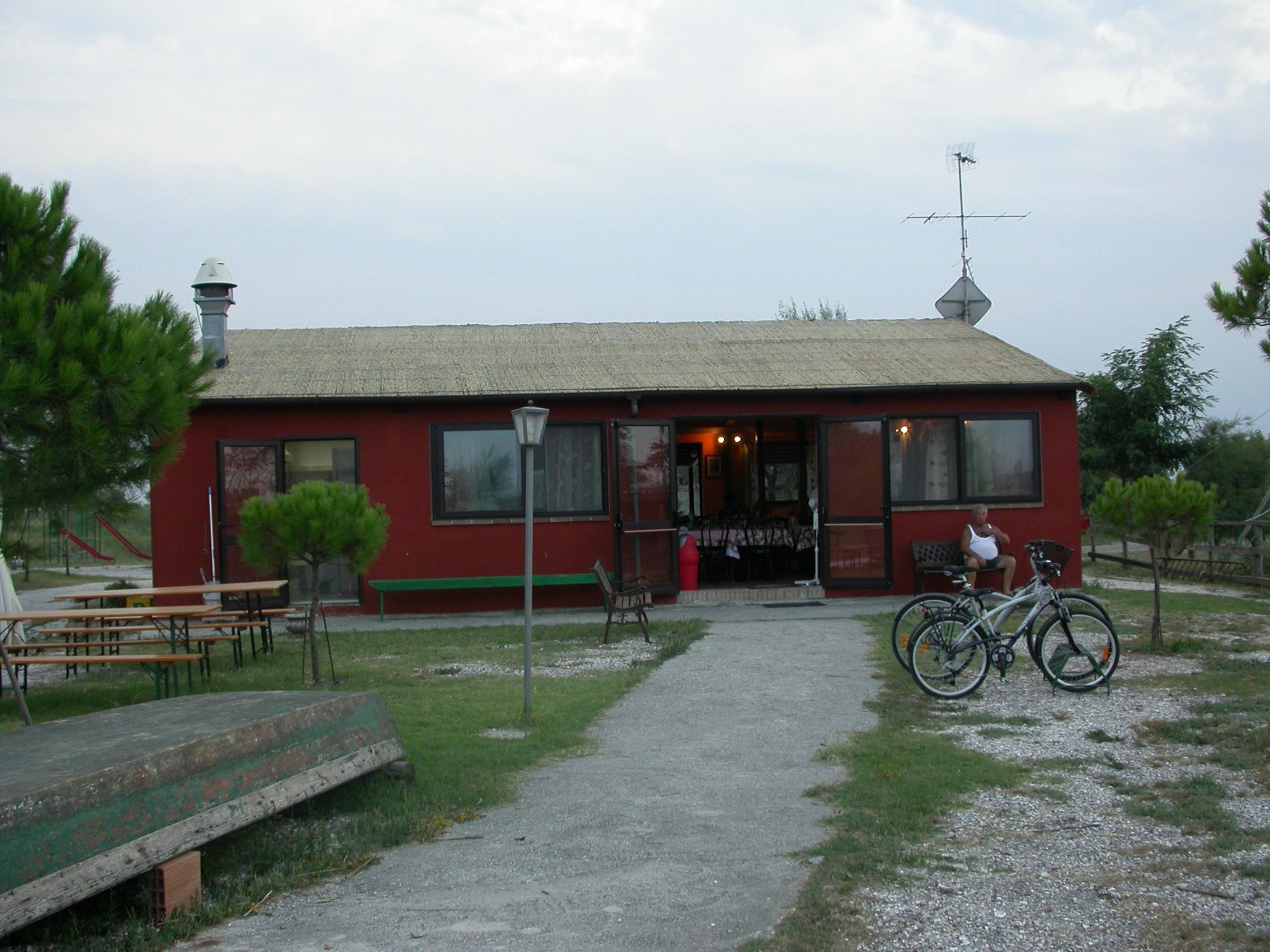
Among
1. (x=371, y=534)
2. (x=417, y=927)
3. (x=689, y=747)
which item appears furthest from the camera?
(x=371, y=534)

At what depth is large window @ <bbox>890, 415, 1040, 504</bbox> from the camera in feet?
48.2

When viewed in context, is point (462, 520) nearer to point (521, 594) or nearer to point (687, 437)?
point (521, 594)

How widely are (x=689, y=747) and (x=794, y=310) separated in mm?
35566

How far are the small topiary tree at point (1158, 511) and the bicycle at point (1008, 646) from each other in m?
2.06

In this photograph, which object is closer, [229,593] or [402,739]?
[402,739]

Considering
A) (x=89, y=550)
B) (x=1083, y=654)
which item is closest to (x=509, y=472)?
(x=1083, y=654)

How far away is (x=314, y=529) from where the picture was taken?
884 cm

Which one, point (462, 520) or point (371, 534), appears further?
point (462, 520)

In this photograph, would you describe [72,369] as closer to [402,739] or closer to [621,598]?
[402,739]

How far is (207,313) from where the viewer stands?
49.2ft

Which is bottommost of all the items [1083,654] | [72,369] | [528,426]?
[1083,654]

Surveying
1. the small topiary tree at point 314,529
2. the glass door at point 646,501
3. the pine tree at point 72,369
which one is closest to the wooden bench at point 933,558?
the glass door at point 646,501

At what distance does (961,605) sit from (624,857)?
4.12m

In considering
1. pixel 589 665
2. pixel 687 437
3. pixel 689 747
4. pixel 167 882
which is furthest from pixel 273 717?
pixel 687 437
